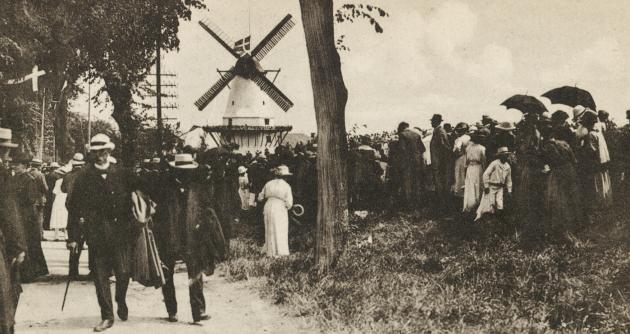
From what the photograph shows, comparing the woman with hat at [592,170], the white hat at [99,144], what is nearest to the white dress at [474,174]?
the woman with hat at [592,170]

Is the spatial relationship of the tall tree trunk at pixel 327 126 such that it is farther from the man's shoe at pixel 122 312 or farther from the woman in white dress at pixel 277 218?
the woman in white dress at pixel 277 218

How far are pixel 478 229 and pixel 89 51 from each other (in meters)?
15.9

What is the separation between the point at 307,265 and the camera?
Result: 10.9 m

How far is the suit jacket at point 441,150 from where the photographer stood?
14.7 m

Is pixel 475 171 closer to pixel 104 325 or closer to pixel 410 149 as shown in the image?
pixel 410 149

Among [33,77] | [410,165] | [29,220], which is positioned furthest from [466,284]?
[33,77]

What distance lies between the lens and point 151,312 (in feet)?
28.9

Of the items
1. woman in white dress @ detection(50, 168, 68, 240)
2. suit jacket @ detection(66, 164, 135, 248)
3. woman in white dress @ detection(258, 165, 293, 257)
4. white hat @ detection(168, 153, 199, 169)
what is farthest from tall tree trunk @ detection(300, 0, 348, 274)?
woman in white dress @ detection(50, 168, 68, 240)

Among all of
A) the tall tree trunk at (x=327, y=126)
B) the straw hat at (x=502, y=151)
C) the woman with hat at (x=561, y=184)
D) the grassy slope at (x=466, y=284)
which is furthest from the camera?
the straw hat at (x=502, y=151)

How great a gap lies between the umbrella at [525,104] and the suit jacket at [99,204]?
6.96 metres

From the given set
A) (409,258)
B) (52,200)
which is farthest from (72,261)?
(52,200)

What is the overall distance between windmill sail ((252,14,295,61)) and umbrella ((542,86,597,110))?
94.2ft

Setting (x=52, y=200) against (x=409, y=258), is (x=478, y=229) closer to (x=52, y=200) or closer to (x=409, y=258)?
(x=409, y=258)

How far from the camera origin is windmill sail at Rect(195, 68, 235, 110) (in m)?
40.2
